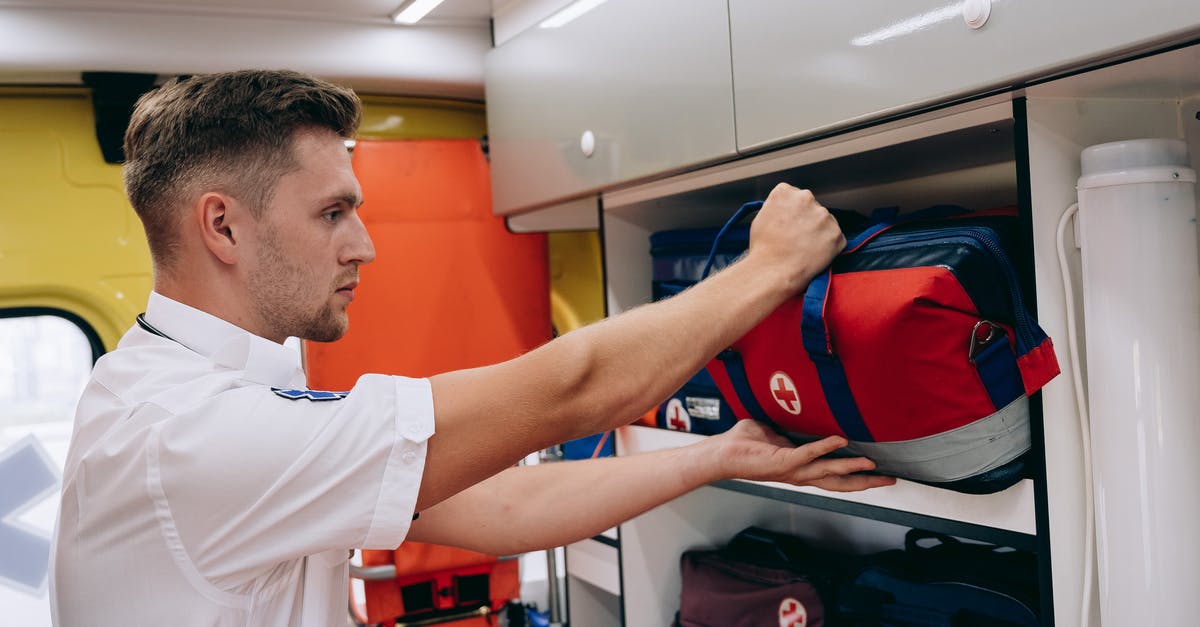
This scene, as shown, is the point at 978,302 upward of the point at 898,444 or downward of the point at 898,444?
upward

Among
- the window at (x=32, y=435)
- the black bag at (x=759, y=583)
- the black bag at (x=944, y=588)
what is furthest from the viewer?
the window at (x=32, y=435)

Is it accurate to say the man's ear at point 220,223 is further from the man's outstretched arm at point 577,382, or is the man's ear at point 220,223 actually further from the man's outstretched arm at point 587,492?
the man's outstretched arm at point 587,492

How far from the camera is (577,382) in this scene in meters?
1.23

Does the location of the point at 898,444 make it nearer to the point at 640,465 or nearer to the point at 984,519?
the point at 984,519

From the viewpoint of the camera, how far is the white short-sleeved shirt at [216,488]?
3.84 feet

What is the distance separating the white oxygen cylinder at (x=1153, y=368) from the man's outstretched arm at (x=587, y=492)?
1.59ft

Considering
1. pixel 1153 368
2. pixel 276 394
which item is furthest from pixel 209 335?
pixel 1153 368

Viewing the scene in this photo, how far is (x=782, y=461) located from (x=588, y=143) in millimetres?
953

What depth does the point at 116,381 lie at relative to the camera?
1.35 metres

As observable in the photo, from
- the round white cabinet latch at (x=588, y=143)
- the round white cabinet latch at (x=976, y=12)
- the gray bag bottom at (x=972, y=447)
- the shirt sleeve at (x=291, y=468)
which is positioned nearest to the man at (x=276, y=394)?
the shirt sleeve at (x=291, y=468)

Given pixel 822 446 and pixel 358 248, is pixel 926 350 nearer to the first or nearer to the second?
pixel 822 446

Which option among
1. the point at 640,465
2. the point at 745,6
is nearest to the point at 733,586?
the point at 640,465

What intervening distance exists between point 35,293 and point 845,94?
2.54 m

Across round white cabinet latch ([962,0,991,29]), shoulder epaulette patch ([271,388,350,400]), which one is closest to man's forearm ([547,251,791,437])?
shoulder epaulette patch ([271,388,350,400])
